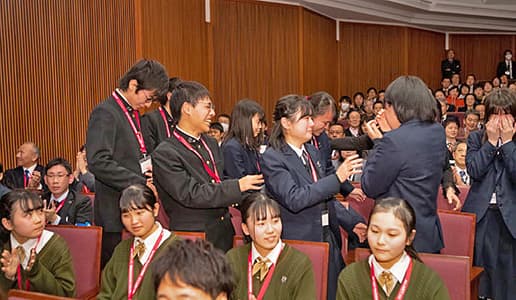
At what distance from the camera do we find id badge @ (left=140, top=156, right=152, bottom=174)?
2.69 meters

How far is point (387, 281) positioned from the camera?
2.04m

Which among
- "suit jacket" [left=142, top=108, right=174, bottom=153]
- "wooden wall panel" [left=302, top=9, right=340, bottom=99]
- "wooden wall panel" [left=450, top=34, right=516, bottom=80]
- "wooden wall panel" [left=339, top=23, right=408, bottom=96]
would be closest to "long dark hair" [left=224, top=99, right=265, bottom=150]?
"suit jacket" [left=142, top=108, right=174, bottom=153]

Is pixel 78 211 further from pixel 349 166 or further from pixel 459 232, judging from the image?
pixel 459 232

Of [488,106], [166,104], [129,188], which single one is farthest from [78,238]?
[488,106]

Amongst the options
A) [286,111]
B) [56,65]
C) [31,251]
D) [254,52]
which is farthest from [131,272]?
[254,52]

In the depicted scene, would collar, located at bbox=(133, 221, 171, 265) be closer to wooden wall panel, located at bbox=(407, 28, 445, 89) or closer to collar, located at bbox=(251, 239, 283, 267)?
collar, located at bbox=(251, 239, 283, 267)

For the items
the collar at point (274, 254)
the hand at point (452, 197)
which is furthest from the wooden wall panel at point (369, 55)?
the collar at point (274, 254)

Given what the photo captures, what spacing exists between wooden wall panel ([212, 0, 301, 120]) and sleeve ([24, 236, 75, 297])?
5534 mm

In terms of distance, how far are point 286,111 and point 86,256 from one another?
1.13 metres

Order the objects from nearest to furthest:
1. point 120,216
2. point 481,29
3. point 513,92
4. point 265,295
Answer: point 265,295 < point 120,216 < point 513,92 < point 481,29

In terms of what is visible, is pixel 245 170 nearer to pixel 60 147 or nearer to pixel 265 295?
pixel 265 295

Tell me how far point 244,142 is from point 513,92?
148 cm

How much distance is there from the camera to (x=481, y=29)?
14008 millimetres

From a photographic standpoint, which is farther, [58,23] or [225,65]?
[225,65]
